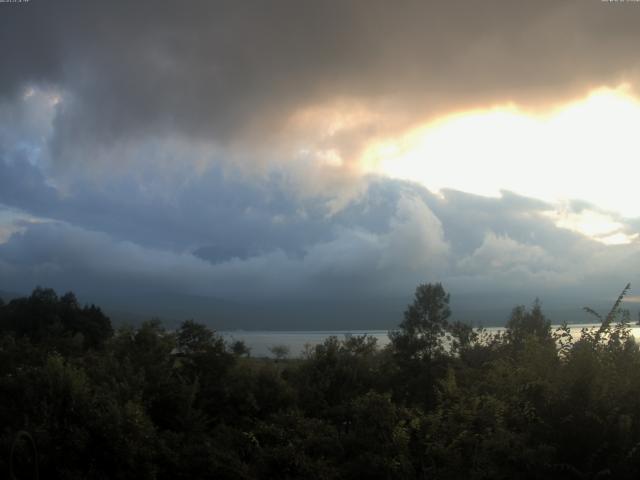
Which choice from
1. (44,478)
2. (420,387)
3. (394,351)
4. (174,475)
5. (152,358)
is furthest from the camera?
(394,351)

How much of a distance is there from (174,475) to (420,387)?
76.0 ft

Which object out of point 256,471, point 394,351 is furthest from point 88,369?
point 394,351

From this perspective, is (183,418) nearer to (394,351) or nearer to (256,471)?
(256,471)

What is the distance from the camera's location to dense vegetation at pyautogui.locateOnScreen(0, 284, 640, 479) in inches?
337

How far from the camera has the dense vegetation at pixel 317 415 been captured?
8.57 metres

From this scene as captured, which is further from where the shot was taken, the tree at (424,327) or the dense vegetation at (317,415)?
the tree at (424,327)

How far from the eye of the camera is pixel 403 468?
11.4m

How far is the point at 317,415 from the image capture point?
22.9 meters

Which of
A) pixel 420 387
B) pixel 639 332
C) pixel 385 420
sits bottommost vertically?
pixel 420 387

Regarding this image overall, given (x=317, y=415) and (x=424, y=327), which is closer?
(x=317, y=415)

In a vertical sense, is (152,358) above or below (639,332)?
below

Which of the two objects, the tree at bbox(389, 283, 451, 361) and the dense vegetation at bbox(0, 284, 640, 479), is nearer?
the dense vegetation at bbox(0, 284, 640, 479)

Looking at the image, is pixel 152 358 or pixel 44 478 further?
pixel 152 358

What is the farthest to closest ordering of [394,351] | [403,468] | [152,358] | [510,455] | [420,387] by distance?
[394,351] < [420,387] < [152,358] < [403,468] < [510,455]
